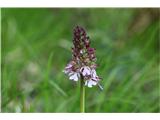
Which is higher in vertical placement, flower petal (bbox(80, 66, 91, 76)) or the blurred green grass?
the blurred green grass

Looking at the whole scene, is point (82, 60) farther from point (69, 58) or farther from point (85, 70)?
point (69, 58)

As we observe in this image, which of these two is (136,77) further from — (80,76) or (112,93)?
(80,76)

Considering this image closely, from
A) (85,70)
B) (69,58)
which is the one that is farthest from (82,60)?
(69,58)

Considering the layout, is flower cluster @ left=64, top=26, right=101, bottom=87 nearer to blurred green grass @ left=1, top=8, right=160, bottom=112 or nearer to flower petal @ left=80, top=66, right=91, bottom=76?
flower petal @ left=80, top=66, right=91, bottom=76

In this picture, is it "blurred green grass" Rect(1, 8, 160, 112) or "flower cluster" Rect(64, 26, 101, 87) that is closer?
"flower cluster" Rect(64, 26, 101, 87)

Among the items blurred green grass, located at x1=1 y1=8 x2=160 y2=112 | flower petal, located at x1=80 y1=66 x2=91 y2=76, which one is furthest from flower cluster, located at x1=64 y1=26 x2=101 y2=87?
blurred green grass, located at x1=1 y1=8 x2=160 y2=112

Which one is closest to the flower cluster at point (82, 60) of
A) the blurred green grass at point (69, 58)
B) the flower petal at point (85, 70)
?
the flower petal at point (85, 70)
